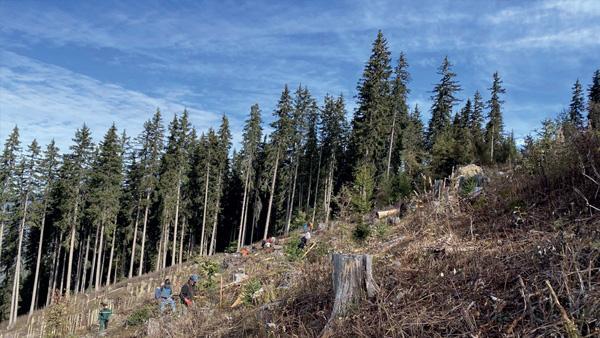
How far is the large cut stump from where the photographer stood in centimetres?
420

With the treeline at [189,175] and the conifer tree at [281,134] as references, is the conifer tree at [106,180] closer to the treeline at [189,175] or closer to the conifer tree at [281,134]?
the treeline at [189,175]

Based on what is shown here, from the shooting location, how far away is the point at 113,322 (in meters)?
15.2

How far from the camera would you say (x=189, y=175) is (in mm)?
44656

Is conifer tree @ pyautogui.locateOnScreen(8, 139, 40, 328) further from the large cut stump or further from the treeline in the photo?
the large cut stump

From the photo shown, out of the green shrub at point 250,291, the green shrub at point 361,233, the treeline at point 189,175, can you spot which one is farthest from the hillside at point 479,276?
the treeline at point 189,175

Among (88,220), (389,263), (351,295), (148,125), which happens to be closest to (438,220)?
(389,263)

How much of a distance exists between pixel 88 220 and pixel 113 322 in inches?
1037

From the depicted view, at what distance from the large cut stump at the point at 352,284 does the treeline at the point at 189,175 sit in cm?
2065

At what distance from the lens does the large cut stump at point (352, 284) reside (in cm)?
420

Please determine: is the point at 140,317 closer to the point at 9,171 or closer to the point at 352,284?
the point at 352,284

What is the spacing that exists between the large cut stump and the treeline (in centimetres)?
2065

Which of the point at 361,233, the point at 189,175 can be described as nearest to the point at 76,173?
the point at 189,175

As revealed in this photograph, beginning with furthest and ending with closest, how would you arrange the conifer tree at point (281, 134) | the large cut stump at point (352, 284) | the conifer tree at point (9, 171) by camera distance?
the conifer tree at point (281, 134) → the conifer tree at point (9, 171) → the large cut stump at point (352, 284)

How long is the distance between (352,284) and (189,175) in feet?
138
